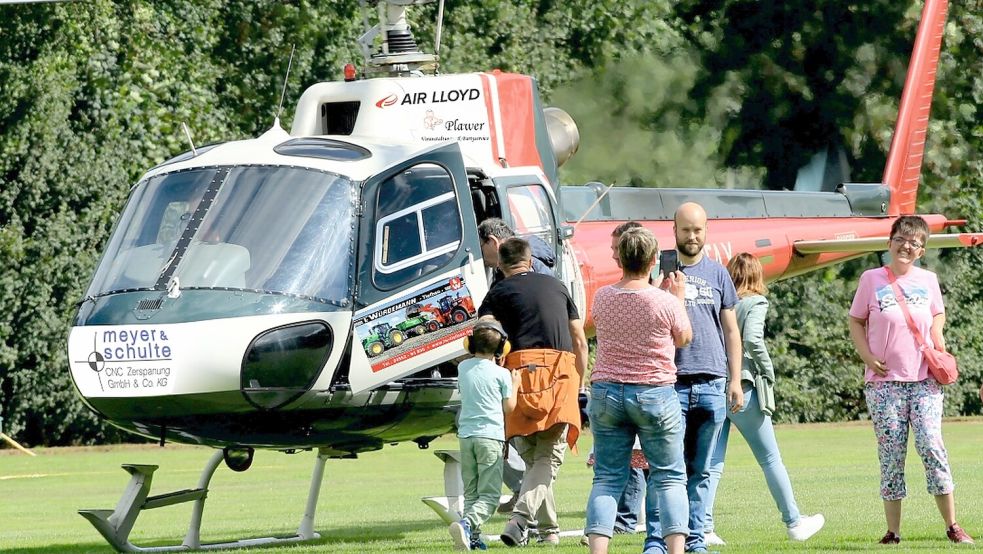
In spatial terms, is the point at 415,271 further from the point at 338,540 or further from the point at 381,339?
the point at 338,540

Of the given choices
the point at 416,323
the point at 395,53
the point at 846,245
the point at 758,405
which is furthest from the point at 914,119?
the point at 416,323

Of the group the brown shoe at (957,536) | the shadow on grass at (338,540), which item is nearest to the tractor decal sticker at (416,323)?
the shadow on grass at (338,540)

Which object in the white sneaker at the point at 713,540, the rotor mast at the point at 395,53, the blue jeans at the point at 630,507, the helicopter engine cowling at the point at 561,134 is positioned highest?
the rotor mast at the point at 395,53

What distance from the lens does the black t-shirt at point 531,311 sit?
9086mm

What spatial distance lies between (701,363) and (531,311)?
51.8 inches

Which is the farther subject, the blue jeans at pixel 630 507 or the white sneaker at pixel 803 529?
the blue jeans at pixel 630 507

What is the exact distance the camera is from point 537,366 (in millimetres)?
9109

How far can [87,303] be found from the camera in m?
9.51

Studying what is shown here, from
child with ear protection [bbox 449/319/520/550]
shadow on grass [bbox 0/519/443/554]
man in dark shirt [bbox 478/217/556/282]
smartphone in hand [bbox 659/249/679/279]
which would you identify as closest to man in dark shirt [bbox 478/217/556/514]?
man in dark shirt [bbox 478/217/556/282]

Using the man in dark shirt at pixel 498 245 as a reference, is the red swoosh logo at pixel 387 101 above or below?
above

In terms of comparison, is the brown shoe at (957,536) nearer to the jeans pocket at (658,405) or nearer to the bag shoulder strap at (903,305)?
the bag shoulder strap at (903,305)

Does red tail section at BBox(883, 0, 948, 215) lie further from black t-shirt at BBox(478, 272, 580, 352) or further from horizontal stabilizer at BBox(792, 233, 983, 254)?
black t-shirt at BBox(478, 272, 580, 352)

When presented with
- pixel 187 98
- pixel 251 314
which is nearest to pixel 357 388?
pixel 251 314

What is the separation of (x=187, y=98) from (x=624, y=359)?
2033cm
